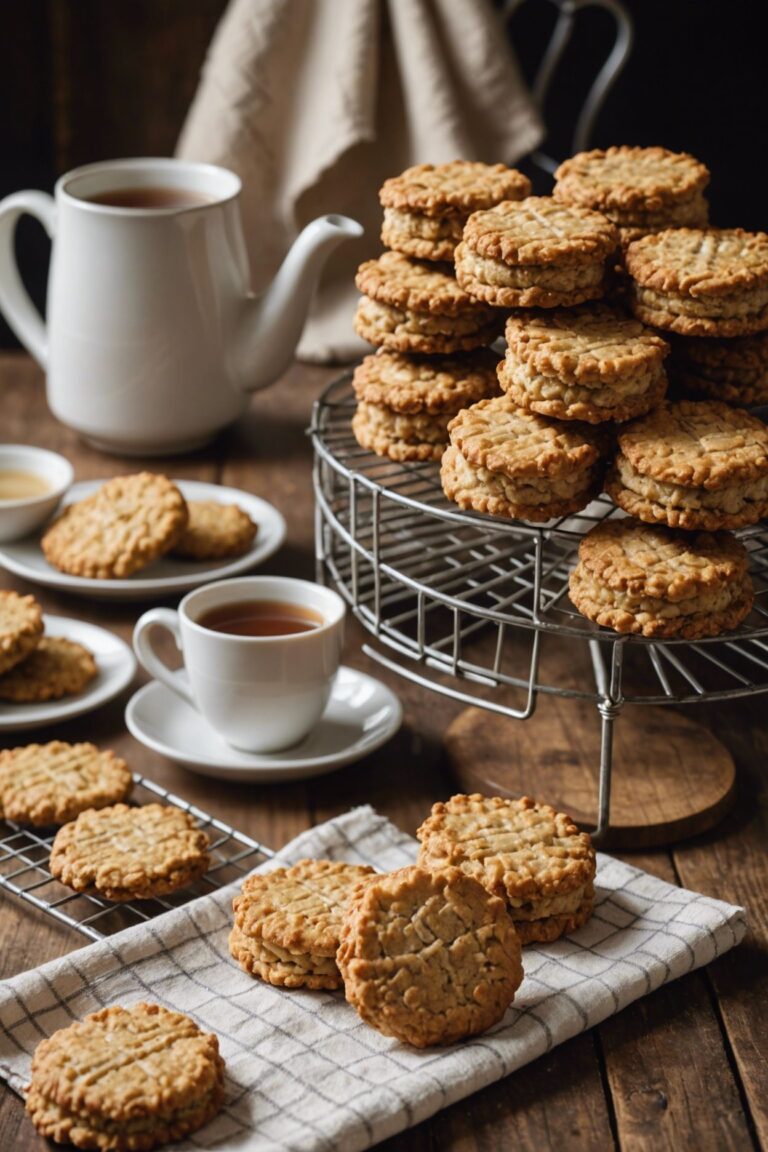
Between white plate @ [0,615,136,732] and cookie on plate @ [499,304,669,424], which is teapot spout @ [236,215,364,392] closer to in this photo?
white plate @ [0,615,136,732]

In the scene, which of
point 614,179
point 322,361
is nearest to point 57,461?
point 322,361

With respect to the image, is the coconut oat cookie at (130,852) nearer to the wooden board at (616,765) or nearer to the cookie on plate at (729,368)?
the wooden board at (616,765)

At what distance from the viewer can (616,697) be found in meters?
1.14

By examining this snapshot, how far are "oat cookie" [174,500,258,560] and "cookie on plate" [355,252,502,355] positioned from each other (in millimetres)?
399

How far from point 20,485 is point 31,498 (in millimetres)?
69

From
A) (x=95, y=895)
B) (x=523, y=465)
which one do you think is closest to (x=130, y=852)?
(x=95, y=895)

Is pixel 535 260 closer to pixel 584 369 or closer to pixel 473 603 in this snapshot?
pixel 584 369

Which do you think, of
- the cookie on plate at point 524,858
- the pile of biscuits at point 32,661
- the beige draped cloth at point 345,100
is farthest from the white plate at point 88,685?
the beige draped cloth at point 345,100

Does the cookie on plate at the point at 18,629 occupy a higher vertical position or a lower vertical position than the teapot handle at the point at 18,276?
lower

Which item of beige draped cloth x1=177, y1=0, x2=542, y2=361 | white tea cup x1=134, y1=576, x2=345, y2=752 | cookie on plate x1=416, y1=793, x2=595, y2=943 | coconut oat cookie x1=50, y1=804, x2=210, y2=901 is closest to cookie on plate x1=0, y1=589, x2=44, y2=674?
white tea cup x1=134, y1=576, x2=345, y2=752

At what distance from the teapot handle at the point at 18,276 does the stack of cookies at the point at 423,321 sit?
69cm

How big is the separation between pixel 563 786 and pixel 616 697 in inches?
6.4

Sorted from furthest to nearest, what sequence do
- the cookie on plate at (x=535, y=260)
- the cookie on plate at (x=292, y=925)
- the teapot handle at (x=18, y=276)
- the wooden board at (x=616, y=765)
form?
the teapot handle at (x=18, y=276)
the wooden board at (x=616, y=765)
the cookie on plate at (x=535, y=260)
the cookie on plate at (x=292, y=925)

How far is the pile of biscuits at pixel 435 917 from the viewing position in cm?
94
